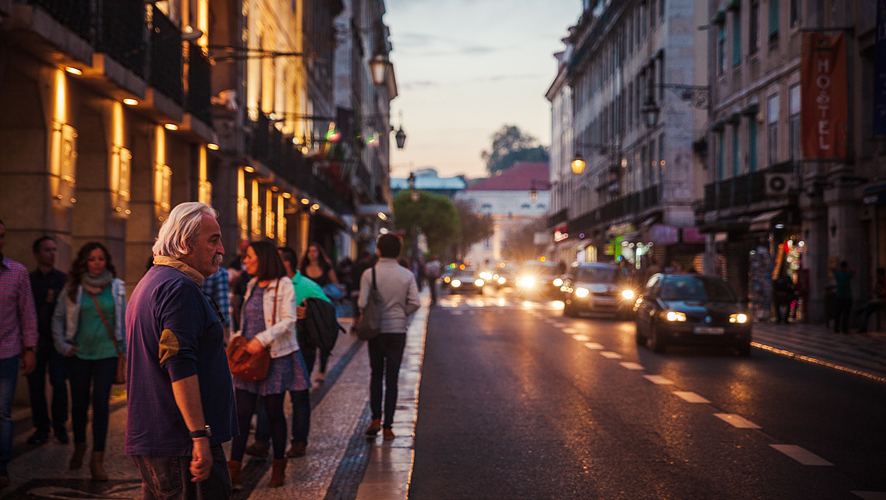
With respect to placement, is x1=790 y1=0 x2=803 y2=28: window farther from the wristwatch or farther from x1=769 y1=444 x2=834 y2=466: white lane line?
the wristwatch

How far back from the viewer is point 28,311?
23.9 feet

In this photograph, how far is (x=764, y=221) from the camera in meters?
30.3

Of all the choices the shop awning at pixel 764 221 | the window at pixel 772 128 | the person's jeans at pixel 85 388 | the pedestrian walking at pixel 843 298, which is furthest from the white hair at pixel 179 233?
the window at pixel 772 128

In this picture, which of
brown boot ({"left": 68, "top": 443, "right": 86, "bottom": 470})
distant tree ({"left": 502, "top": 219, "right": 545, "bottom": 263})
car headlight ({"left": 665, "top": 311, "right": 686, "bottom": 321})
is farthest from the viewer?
distant tree ({"left": 502, "top": 219, "right": 545, "bottom": 263})

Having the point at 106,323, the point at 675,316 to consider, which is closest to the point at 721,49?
the point at 675,316

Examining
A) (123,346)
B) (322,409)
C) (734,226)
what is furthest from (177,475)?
(734,226)

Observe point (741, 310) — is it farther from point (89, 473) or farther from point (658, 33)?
point (658, 33)

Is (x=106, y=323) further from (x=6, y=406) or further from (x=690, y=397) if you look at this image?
(x=690, y=397)

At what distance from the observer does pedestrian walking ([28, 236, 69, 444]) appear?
9055 mm

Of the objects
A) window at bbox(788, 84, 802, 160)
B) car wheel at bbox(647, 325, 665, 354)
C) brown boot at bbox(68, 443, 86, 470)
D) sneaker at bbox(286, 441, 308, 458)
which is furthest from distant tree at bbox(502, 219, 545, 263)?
brown boot at bbox(68, 443, 86, 470)

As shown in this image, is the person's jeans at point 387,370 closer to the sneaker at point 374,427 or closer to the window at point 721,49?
the sneaker at point 374,427

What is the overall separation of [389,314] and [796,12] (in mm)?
24457

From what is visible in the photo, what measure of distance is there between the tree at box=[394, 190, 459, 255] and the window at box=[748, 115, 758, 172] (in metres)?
81.7

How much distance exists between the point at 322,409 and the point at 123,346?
3175 mm
